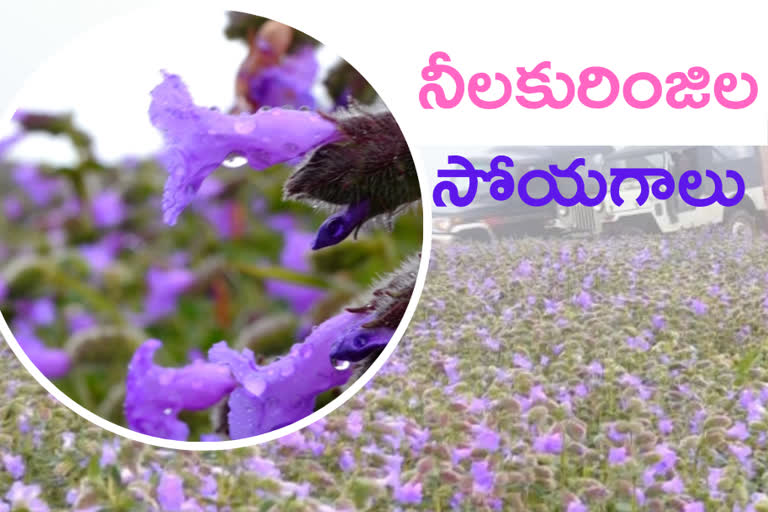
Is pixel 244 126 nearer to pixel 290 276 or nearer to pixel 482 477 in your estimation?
pixel 290 276

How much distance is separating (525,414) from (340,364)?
348 mm

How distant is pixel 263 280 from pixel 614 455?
2.20ft

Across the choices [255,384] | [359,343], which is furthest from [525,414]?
[255,384]

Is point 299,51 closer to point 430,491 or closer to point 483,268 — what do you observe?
point 483,268

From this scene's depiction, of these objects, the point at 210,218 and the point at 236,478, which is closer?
the point at 236,478

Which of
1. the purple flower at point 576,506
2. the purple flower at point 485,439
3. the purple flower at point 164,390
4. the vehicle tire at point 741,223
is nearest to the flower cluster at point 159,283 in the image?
the purple flower at point 164,390

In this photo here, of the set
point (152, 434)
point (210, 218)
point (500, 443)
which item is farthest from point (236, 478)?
point (210, 218)

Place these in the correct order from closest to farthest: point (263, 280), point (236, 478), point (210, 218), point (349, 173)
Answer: point (349, 173), point (236, 478), point (263, 280), point (210, 218)

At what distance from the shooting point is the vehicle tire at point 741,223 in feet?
5.67

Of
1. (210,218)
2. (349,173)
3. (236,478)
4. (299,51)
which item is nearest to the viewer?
(349,173)

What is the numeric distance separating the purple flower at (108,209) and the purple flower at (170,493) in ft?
2.41

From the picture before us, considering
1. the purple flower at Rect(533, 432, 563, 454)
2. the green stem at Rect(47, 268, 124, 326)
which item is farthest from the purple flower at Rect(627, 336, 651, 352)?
the green stem at Rect(47, 268, 124, 326)

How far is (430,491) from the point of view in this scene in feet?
5.16

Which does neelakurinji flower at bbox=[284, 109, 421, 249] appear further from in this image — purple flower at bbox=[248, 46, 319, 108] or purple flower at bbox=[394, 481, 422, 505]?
purple flower at bbox=[394, 481, 422, 505]
